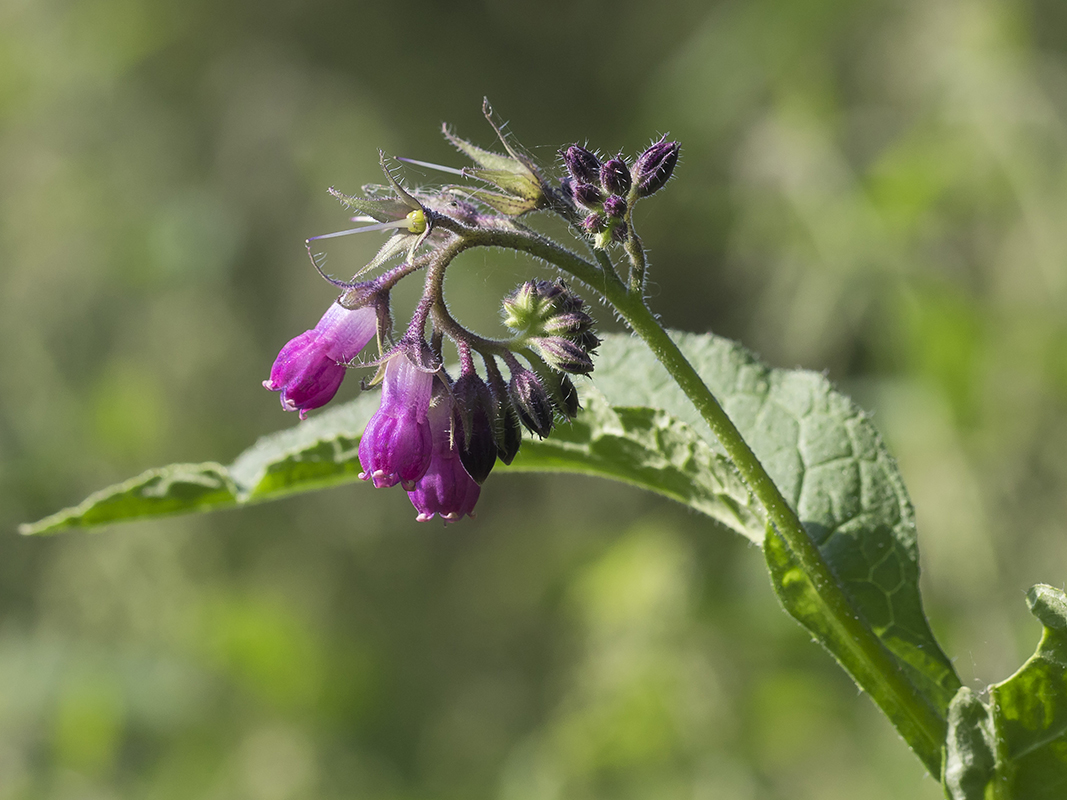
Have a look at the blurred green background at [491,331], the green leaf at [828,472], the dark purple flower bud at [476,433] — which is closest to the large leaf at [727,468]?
the green leaf at [828,472]

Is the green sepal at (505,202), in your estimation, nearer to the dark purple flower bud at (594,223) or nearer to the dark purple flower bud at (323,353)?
the dark purple flower bud at (594,223)

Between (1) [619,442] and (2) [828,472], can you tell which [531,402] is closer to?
(1) [619,442]

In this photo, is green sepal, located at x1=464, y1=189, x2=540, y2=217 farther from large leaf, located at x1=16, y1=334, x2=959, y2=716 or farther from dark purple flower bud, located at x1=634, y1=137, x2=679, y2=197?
large leaf, located at x1=16, y1=334, x2=959, y2=716

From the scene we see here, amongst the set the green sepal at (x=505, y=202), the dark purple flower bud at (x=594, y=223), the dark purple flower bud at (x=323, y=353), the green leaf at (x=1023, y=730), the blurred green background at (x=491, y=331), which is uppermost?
the blurred green background at (x=491, y=331)

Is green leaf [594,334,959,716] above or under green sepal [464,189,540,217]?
under

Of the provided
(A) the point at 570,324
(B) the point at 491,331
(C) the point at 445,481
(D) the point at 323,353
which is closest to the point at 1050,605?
(A) the point at 570,324

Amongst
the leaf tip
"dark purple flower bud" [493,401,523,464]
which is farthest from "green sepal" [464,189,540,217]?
the leaf tip

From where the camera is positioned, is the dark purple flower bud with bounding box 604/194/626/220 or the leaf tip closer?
the leaf tip
